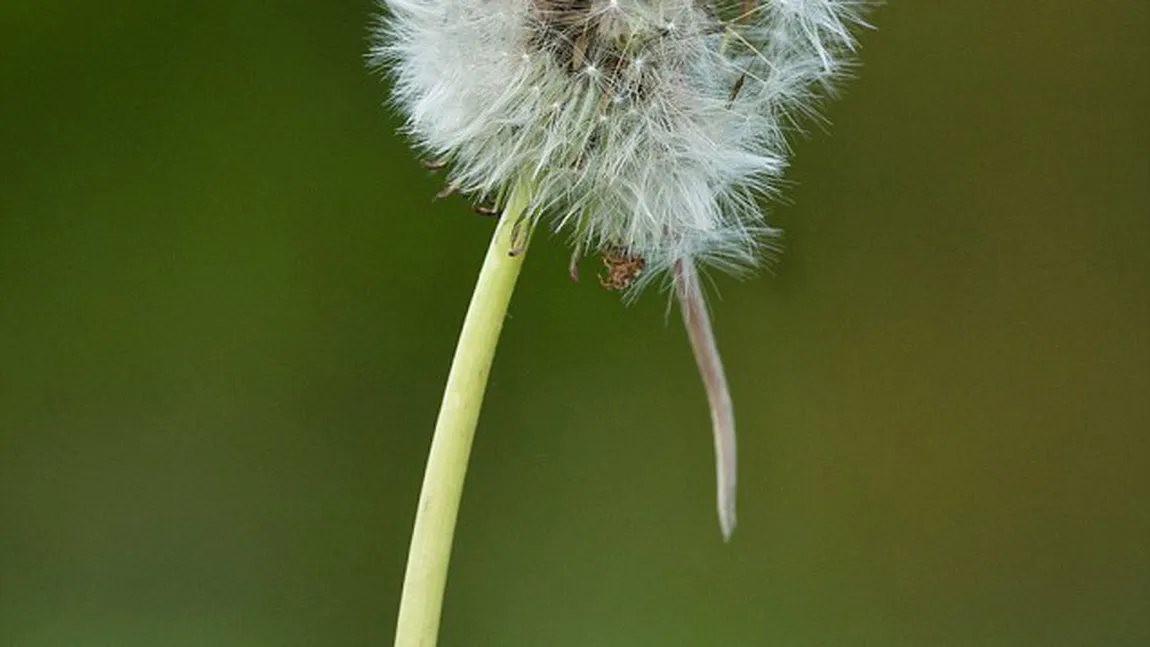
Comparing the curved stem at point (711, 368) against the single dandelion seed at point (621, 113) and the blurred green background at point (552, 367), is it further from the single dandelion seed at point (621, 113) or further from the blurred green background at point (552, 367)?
the blurred green background at point (552, 367)

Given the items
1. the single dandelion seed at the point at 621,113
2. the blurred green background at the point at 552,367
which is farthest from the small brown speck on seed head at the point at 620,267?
the blurred green background at the point at 552,367

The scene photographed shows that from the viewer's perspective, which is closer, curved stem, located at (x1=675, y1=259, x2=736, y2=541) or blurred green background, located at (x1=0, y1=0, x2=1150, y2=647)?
curved stem, located at (x1=675, y1=259, x2=736, y2=541)

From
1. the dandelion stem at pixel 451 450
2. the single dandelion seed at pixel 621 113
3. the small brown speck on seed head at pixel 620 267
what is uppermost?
the single dandelion seed at pixel 621 113

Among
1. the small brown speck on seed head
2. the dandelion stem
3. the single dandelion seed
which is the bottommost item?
the dandelion stem

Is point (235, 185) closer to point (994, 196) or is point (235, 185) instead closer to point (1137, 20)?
point (994, 196)

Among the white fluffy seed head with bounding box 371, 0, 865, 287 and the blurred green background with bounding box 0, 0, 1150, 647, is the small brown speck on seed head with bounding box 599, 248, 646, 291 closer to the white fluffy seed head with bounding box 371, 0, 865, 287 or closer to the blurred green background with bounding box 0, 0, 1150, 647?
the white fluffy seed head with bounding box 371, 0, 865, 287

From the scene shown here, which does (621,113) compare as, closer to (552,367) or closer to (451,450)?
(451,450)

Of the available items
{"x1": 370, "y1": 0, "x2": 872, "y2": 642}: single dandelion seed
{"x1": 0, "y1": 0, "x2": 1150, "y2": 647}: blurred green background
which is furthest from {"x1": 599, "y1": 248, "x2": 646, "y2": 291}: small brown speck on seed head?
{"x1": 0, "y1": 0, "x2": 1150, "y2": 647}: blurred green background

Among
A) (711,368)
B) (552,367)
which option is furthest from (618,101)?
(552,367)
